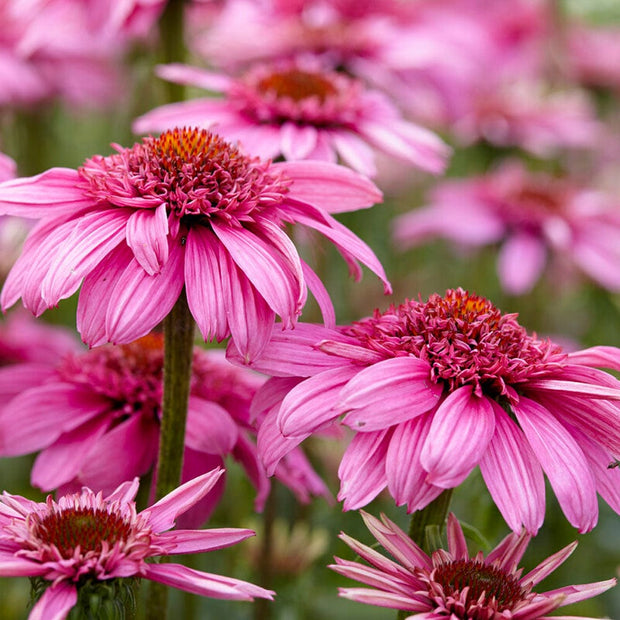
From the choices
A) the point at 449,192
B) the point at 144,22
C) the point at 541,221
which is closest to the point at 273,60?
the point at 144,22

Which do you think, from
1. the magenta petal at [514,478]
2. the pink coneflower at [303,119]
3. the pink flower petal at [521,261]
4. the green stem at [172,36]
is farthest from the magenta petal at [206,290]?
the pink flower petal at [521,261]

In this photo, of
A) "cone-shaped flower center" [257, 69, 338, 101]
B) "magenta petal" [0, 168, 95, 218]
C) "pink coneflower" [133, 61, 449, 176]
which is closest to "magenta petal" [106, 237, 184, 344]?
"magenta petal" [0, 168, 95, 218]

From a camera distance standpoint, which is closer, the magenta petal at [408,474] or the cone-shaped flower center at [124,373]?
the magenta petal at [408,474]

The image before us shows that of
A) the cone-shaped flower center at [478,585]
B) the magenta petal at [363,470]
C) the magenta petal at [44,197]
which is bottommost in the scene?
the cone-shaped flower center at [478,585]

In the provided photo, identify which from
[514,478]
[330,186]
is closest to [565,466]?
[514,478]

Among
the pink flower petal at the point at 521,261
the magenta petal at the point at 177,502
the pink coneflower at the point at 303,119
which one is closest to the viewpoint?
the magenta petal at the point at 177,502

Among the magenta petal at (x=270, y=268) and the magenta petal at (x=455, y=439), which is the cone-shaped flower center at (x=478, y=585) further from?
the magenta petal at (x=270, y=268)

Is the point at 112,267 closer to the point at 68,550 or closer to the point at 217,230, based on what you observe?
the point at 217,230

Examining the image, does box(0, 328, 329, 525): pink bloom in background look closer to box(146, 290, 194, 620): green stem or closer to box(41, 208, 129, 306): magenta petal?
box(146, 290, 194, 620): green stem
